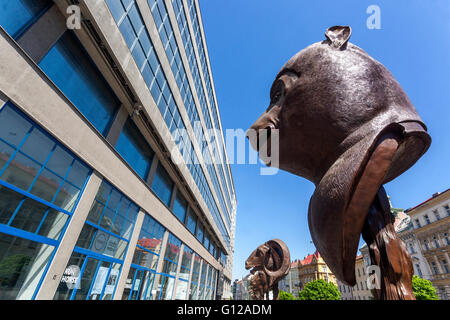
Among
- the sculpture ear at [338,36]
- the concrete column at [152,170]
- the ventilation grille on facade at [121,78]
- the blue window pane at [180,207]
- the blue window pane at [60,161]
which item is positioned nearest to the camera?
the sculpture ear at [338,36]

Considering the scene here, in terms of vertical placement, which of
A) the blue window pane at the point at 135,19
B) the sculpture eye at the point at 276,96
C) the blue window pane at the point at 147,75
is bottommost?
the sculpture eye at the point at 276,96

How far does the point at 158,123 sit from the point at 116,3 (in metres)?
5.64

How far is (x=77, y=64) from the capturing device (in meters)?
8.20

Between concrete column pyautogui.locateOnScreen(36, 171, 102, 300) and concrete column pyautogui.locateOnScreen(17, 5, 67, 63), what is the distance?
412cm

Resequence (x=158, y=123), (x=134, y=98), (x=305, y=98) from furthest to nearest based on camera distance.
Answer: (x=158, y=123) < (x=134, y=98) < (x=305, y=98)

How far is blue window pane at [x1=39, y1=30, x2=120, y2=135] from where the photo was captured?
288 inches

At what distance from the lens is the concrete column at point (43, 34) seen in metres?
6.35

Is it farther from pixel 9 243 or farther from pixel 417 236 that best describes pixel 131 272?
pixel 417 236

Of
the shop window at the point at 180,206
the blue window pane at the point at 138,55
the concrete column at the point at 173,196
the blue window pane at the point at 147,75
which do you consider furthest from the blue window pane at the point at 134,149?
the shop window at the point at 180,206

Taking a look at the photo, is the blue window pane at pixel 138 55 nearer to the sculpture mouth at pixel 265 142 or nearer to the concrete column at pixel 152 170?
the concrete column at pixel 152 170

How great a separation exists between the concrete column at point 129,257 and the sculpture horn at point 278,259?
22.5ft

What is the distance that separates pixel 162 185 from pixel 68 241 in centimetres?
862

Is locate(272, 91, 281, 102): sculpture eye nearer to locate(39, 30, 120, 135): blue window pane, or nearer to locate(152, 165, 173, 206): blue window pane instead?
locate(39, 30, 120, 135): blue window pane
